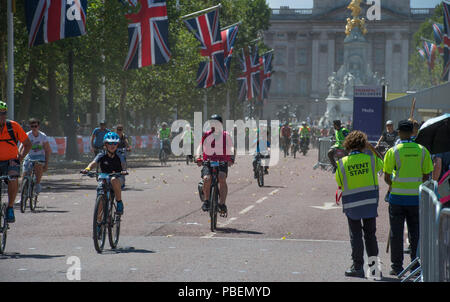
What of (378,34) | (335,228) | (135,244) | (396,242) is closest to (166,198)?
(335,228)

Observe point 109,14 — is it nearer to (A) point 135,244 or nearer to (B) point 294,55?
(A) point 135,244

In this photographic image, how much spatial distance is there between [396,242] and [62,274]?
389cm

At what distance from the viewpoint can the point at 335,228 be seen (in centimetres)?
1568

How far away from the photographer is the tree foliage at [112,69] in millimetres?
38656

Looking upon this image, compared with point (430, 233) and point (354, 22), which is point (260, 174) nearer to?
point (430, 233)

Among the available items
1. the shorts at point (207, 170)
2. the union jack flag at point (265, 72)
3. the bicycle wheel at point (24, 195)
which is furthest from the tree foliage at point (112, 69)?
the shorts at point (207, 170)

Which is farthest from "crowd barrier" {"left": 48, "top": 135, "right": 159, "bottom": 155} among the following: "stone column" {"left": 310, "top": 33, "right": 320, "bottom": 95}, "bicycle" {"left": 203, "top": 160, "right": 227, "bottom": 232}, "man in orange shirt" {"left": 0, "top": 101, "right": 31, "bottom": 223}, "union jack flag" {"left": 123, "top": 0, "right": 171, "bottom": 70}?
"stone column" {"left": 310, "top": 33, "right": 320, "bottom": 95}

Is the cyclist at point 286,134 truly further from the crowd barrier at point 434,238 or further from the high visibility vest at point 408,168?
the crowd barrier at point 434,238

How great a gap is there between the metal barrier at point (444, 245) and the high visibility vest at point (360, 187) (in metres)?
3.36

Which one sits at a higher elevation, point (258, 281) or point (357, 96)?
point (357, 96)

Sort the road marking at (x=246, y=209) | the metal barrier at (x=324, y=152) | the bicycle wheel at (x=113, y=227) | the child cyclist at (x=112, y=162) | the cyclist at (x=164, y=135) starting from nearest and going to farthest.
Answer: the bicycle wheel at (x=113, y=227) < the child cyclist at (x=112, y=162) < the road marking at (x=246, y=209) < the metal barrier at (x=324, y=152) < the cyclist at (x=164, y=135)

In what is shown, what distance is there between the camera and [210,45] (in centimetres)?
4269

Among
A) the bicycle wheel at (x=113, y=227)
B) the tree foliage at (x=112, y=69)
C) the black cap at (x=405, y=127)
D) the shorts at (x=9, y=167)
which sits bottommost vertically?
the bicycle wheel at (x=113, y=227)

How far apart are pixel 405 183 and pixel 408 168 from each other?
0.19 metres
